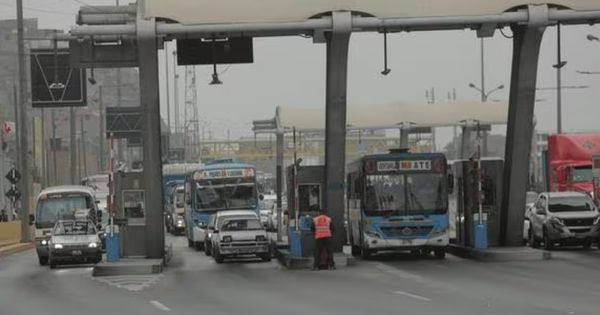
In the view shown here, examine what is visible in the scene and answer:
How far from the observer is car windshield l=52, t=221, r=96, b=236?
109ft

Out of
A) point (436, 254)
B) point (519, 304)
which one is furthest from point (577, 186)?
point (519, 304)

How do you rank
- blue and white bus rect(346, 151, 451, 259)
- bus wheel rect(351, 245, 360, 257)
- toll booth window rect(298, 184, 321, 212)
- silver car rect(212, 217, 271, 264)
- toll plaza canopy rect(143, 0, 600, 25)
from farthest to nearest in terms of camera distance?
bus wheel rect(351, 245, 360, 257)
silver car rect(212, 217, 271, 264)
toll booth window rect(298, 184, 321, 212)
blue and white bus rect(346, 151, 451, 259)
toll plaza canopy rect(143, 0, 600, 25)

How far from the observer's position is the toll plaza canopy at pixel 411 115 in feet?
182

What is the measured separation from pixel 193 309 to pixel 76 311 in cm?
216

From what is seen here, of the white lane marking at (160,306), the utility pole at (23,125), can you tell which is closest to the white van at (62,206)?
the utility pole at (23,125)

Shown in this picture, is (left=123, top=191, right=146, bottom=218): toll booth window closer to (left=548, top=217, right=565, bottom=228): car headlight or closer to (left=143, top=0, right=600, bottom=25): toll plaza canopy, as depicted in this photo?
(left=143, top=0, right=600, bottom=25): toll plaza canopy

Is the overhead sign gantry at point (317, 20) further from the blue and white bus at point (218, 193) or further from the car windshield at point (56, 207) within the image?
the car windshield at point (56, 207)

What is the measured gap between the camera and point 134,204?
3127 cm

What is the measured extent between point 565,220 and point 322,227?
9171mm

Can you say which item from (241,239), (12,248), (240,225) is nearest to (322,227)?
(241,239)

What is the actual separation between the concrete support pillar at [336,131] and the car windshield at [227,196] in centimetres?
1107

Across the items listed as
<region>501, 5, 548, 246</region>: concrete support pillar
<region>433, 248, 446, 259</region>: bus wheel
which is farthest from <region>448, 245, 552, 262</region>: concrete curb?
<region>501, 5, 548, 246</region>: concrete support pillar

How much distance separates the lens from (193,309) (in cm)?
1764

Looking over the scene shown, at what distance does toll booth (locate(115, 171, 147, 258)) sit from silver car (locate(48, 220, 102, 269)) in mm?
2117
